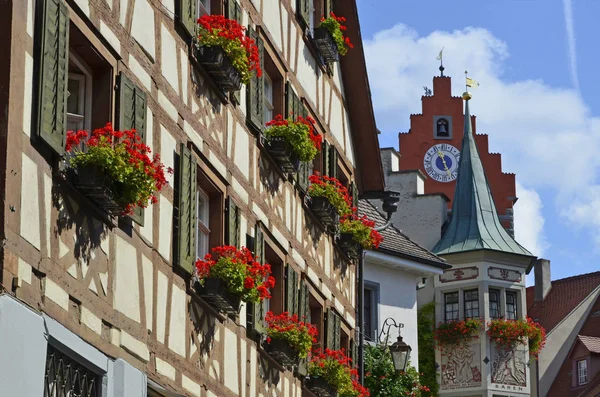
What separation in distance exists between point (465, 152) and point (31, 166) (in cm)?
3412

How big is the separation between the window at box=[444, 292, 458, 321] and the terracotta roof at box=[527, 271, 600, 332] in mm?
9828

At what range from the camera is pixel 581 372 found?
4731 centimetres

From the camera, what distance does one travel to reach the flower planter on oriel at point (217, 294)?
15.0 metres

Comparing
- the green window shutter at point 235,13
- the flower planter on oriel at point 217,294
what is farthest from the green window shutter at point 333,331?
the flower planter on oriel at point 217,294

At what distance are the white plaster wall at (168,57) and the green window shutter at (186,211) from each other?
62 cm

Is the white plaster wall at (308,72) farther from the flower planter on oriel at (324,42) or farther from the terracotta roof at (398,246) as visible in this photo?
the terracotta roof at (398,246)

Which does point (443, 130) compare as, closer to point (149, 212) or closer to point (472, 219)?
point (472, 219)

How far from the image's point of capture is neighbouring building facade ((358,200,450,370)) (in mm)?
32719

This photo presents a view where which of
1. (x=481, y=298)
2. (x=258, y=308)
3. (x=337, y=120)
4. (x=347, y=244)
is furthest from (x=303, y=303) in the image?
(x=481, y=298)

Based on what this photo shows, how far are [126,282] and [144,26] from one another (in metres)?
2.42

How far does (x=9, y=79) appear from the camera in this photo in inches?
426

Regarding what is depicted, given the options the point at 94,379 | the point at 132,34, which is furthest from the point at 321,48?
the point at 94,379

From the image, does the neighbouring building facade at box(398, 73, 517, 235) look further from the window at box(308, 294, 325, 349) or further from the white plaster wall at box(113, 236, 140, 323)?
the white plaster wall at box(113, 236, 140, 323)

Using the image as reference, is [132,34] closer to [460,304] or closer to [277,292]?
[277,292]
